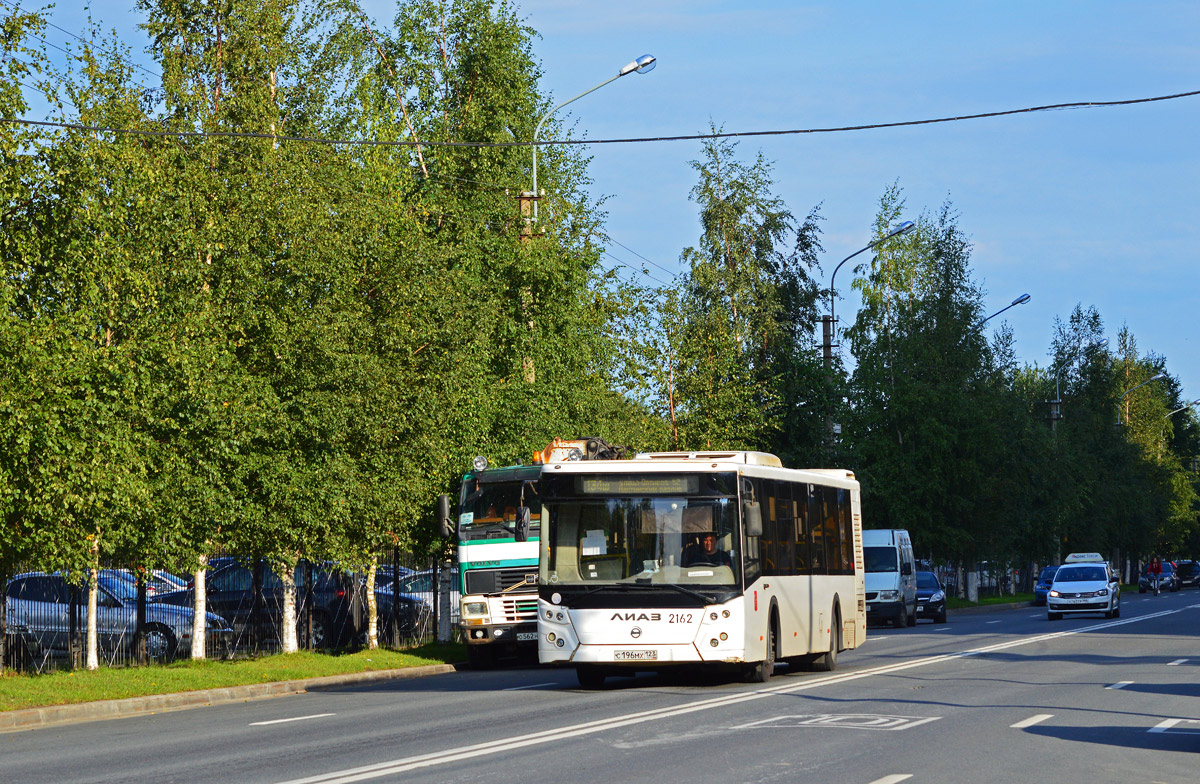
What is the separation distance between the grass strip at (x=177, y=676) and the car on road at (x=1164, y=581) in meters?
69.1

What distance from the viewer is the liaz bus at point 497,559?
2594 cm

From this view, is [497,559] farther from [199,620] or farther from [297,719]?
[297,719]

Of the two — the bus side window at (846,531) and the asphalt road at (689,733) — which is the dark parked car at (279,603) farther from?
the bus side window at (846,531)

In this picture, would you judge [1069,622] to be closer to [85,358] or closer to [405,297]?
[405,297]

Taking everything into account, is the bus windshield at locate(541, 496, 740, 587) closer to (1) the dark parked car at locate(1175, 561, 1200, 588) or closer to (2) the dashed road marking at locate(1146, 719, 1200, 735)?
(2) the dashed road marking at locate(1146, 719, 1200, 735)

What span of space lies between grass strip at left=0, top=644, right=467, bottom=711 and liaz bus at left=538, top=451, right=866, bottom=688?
5.09m

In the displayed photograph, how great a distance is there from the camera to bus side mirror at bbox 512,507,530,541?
2645 centimetres

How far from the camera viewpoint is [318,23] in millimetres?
37812

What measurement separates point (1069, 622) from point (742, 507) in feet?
79.9


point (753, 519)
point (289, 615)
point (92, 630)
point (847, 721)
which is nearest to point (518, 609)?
point (289, 615)

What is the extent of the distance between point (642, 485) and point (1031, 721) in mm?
6064

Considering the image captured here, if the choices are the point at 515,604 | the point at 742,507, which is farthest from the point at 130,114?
the point at 742,507

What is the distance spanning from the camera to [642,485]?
1881cm

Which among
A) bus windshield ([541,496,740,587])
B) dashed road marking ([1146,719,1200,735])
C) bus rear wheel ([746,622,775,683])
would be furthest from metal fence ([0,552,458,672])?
dashed road marking ([1146,719,1200,735])
